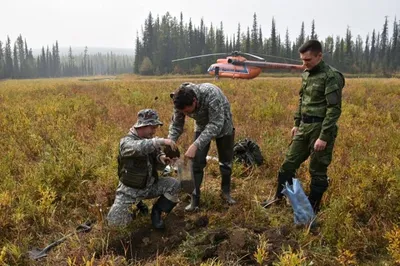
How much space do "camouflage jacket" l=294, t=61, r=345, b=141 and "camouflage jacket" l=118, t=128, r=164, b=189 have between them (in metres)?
1.82

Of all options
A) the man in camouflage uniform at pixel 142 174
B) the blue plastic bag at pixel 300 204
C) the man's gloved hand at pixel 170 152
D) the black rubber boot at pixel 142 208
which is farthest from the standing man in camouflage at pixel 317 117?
the black rubber boot at pixel 142 208

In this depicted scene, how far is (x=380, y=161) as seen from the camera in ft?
17.7

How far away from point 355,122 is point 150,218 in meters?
6.49

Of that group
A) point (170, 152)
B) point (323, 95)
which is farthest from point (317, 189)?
point (170, 152)

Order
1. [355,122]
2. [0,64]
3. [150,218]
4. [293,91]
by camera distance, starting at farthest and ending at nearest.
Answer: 1. [0,64]
2. [293,91]
3. [355,122]
4. [150,218]

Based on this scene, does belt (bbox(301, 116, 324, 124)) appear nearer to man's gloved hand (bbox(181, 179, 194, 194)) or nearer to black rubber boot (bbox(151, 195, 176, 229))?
man's gloved hand (bbox(181, 179, 194, 194))

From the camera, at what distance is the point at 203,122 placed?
4.32m

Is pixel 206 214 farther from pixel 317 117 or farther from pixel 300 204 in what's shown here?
pixel 317 117

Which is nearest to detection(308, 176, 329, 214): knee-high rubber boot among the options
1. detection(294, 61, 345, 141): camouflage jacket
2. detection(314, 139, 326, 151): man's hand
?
detection(314, 139, 326, 151): man's hand

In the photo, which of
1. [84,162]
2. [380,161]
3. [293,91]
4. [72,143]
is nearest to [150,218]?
[84,162]

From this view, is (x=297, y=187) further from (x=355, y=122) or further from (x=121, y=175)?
(x=355, y=122)

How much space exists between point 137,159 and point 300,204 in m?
1.92

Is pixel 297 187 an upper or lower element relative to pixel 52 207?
upper

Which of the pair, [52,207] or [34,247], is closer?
[34,247]
